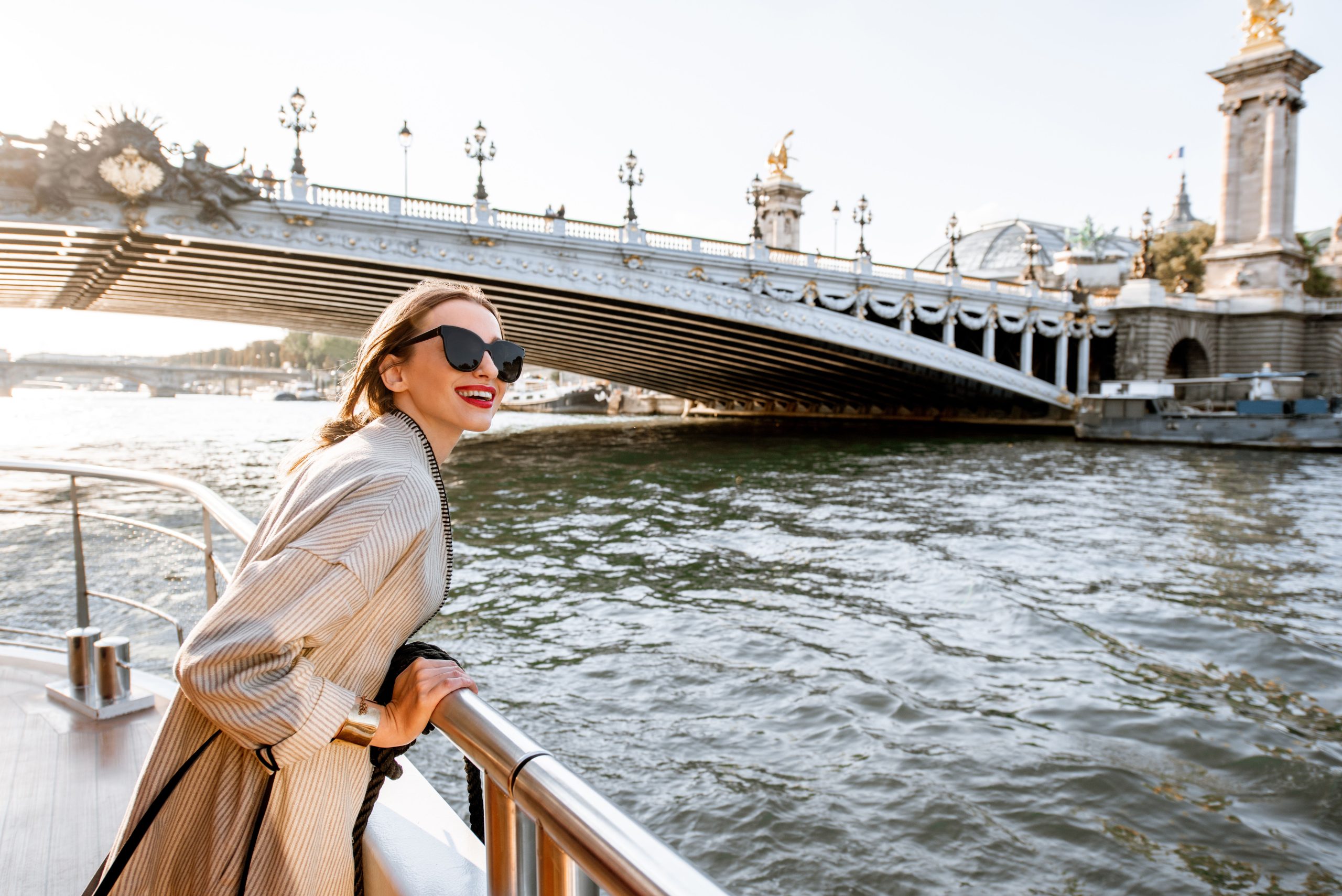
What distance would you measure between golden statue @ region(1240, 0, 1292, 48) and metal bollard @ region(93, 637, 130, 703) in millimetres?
48130

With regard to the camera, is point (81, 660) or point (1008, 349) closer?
point (81, 660)

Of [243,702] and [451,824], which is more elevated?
[243,702]

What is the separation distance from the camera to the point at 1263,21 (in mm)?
39125

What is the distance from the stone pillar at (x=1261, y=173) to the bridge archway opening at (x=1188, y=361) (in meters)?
2.36

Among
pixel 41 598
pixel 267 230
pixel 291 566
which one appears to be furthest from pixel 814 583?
pixel 267 230

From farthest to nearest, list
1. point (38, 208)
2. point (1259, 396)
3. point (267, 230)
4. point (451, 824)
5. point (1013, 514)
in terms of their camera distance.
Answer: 1. point (1259, 396)
2. point (267, 230)
3. point (38, 208)
4. point (1013, 514)
5. point (451, 824)

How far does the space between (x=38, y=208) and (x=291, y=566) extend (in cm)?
2320

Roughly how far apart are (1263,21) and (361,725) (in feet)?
162

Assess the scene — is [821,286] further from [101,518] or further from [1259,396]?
[101,518]

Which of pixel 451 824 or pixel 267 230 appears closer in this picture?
pixel 451 824

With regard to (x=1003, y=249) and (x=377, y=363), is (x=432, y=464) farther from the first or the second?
(x=1003, y=249)

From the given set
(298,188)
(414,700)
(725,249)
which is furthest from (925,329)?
(414,700)

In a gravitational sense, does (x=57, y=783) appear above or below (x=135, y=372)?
below

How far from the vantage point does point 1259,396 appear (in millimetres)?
30844
